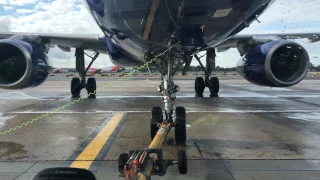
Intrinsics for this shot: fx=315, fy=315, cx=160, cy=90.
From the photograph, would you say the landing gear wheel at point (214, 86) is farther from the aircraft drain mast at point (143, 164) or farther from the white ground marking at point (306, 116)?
the aircraft drain mast at point (143, 164)

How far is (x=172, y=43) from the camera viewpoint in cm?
449

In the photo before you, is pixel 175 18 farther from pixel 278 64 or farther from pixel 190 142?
pixel 278 64

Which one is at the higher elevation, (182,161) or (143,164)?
(143,164)

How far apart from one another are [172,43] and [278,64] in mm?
2392

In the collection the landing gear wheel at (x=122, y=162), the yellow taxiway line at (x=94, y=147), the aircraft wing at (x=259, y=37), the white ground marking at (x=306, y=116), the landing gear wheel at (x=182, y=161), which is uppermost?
the aircraft wing at (x=259, y=37)

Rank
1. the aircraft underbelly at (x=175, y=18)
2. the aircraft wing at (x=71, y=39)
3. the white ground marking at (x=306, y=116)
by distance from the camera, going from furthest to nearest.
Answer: the aircraft wing at (x=71, y=39) → the white ground marking at (x=306, y=116) → the aircraft underbelly at (x=175, y=18)

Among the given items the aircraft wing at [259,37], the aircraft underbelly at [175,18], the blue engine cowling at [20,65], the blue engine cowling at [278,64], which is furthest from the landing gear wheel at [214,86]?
the aircraft underbelly at [175,18]

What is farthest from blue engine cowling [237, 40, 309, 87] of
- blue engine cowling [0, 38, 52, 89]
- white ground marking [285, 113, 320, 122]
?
blue engine cowling [0, 38, 52, 89]

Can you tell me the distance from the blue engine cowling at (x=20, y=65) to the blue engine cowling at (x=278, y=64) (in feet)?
13.1

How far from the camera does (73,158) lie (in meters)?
4.36

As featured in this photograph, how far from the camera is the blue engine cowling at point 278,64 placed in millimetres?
5391

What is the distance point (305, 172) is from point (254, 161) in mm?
654

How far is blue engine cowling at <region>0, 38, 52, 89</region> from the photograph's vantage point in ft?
18.8

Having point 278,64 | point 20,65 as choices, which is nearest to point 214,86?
point 278,64
